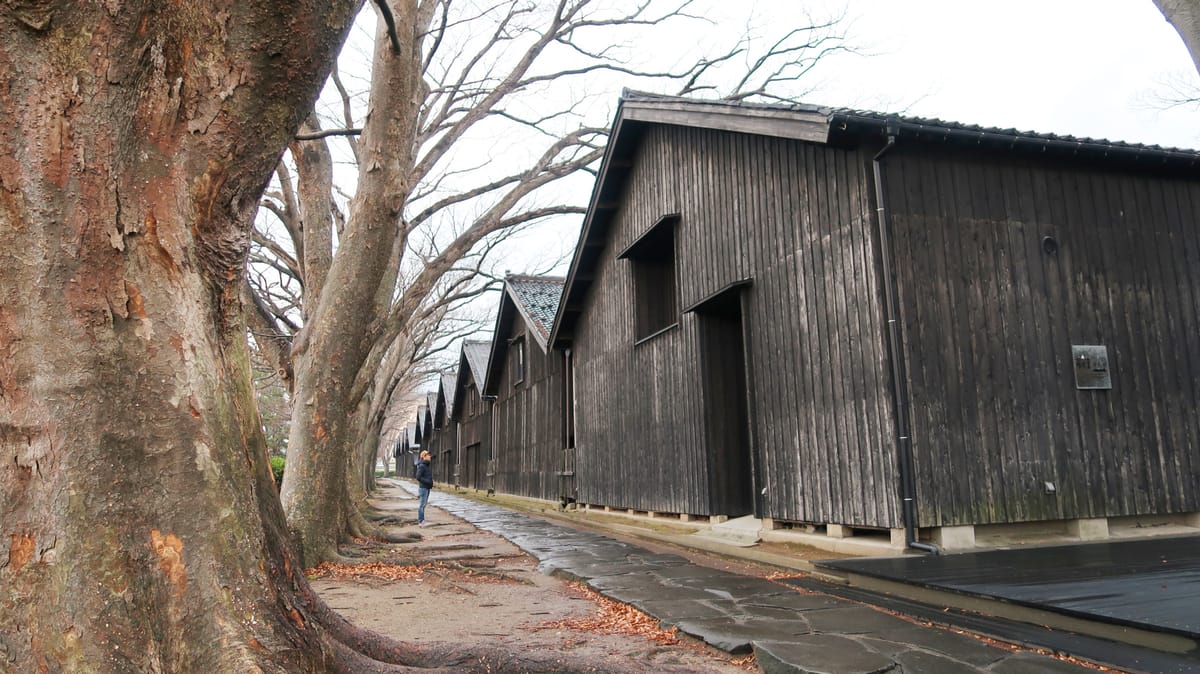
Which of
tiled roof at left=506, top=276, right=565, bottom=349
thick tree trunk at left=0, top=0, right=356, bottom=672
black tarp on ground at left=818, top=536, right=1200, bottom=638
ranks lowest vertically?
black tarp on ground at left=818, top=536, right=1200, bottom=638

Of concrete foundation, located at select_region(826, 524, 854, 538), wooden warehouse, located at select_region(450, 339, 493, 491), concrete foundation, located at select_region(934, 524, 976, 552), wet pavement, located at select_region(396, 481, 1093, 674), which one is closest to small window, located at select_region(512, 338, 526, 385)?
wooden warehouse, located at select_region(450, 339, 493, 491)

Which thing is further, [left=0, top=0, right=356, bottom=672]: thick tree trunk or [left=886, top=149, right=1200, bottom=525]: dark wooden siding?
[left=886, top=149, right=1200, bottom=525]: dark wooden siding

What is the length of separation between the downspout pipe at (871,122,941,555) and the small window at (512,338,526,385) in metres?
16.4

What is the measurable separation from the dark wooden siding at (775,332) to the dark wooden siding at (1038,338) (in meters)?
0.49

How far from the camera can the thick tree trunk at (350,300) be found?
719cm

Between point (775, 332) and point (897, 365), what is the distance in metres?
2.18

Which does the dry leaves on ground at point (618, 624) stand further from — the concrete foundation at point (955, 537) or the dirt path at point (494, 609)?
the concrete foundation at point (955, 537)

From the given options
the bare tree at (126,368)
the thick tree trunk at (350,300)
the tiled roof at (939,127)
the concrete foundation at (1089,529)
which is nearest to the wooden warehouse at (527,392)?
the thick tree trunk at (350,300)

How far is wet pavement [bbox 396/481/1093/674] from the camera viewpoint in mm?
4051

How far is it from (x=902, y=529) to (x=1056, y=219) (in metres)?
3.99

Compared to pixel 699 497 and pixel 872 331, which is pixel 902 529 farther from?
pixel 699 497

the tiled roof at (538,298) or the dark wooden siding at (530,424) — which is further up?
the tiled roof at (538,298)

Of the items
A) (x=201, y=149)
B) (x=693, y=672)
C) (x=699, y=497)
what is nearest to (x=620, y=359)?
(x=699, y=497)

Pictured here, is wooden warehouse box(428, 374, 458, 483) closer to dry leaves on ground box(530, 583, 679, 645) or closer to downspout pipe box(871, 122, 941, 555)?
downspout pipe box(871, 122, 941, 555)
